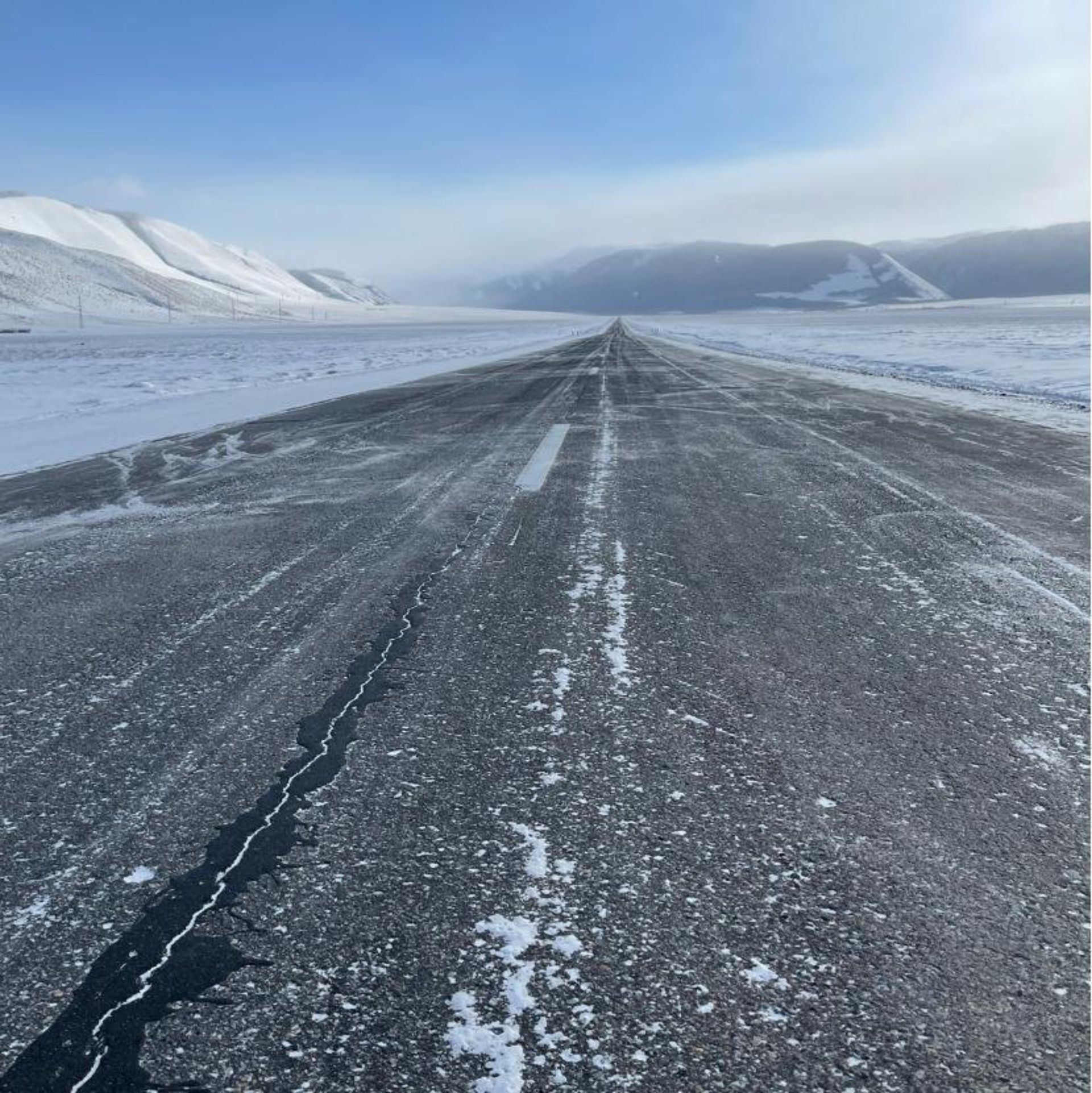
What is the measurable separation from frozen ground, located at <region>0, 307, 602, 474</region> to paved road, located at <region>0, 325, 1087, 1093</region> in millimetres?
5784

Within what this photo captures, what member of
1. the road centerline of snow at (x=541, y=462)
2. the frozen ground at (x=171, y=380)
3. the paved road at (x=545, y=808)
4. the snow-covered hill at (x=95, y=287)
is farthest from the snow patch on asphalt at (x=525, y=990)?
the snow-covered hill at (x=95, y=287)

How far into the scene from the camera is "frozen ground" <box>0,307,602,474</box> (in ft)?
35.3

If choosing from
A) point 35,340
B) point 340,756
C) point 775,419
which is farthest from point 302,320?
point 340,756

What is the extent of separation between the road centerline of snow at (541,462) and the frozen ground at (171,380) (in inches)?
176

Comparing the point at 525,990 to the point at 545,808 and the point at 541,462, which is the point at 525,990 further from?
the point at 541,462

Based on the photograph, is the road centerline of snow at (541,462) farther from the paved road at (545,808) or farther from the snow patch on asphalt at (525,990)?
the snow patch on asphalt at (525,990)

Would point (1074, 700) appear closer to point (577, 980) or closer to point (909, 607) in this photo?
A: point (909, 607)

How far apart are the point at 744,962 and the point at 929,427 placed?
9.28 meters

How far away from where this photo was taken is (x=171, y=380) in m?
19.8

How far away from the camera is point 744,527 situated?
5242 mm

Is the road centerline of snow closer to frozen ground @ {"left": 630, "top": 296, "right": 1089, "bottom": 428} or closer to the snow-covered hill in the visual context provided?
frozen ground @ {"left": 630, "top": 296, "right": 1089, "bottom": 428}

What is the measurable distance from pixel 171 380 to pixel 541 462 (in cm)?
1508

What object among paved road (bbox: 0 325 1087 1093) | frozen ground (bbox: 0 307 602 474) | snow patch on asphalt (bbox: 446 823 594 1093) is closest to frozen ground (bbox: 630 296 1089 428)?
paved road (bbox: 0 325 1087 1093)

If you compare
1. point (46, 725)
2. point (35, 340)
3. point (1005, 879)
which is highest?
point (35, 340)
